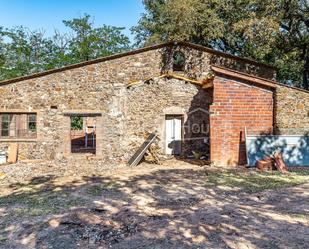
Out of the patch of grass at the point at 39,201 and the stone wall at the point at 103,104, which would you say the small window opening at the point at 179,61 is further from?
the patch of grass at the point at 39,201

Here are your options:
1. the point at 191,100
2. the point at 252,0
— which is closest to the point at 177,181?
the point at 191,100

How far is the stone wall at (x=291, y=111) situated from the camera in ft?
37.9

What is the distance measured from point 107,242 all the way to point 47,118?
388 inches

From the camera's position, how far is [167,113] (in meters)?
13.6

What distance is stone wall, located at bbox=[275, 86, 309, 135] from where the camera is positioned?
11562 mm

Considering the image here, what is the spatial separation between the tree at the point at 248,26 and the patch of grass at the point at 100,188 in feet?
31.5

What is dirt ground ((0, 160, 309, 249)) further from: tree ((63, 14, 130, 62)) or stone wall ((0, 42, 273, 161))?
tree ((63, 14, 130, 62))

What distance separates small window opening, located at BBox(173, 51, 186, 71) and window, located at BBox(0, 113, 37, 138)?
751 centimetres

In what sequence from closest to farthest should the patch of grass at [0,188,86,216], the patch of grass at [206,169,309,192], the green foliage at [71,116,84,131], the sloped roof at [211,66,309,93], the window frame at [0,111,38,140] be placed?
the patch of grass at [0,188,86,216] → the patch of grass at [206,169,309,192] → the sloped roof at [211,66,309,93] → the window frame at [0,111,38,140] → the green foliage at [71,116,84,131]

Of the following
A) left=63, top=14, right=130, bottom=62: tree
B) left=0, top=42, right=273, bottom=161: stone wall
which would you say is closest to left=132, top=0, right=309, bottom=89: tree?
left=0, top=42, right=273, bottom=161: stone wall

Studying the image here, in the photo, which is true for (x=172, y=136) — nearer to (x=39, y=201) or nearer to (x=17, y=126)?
(x=17, y=126)

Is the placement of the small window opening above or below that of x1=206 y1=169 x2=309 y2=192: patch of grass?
above

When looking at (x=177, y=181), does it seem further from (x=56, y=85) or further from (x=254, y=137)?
(x=56, y=85)

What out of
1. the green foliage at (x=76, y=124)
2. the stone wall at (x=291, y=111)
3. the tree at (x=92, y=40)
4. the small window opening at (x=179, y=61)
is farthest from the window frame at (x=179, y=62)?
the tree at (x=92, y=40)
